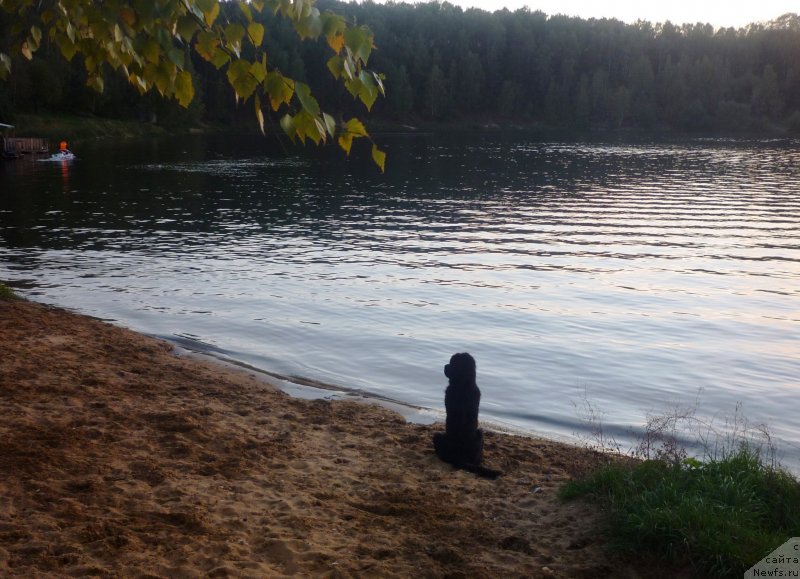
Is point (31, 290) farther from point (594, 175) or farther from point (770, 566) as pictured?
point (594, 175)

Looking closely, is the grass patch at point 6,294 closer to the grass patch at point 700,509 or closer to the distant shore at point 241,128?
the grass patch at point 700,509

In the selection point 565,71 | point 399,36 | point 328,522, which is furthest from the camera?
point 399,36

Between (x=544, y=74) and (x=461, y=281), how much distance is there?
138m

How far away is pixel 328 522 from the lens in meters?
5.57

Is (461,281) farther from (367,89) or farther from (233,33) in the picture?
(367,89)

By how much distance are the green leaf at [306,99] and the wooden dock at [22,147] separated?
60.0m

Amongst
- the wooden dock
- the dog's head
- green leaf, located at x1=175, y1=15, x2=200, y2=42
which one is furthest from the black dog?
the wooden dock

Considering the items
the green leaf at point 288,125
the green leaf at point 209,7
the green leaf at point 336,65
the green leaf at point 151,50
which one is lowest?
the green leaf at point 288,125

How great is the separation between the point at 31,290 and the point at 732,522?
15.3 metres

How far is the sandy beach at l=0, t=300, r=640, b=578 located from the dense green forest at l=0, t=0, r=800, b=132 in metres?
A: 87.5

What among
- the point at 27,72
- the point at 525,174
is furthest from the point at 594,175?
the point at 27,72

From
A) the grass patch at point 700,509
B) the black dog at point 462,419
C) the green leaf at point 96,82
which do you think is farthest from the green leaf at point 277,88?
the black dog at point 462,419

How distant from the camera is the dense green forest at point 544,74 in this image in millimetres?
121625

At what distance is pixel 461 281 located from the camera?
1872cm
